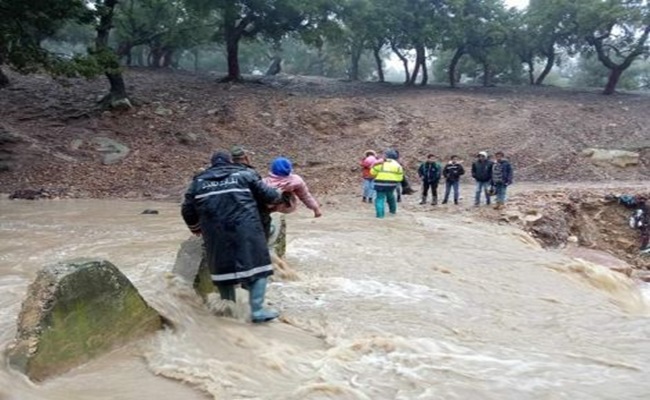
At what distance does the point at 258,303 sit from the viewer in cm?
585

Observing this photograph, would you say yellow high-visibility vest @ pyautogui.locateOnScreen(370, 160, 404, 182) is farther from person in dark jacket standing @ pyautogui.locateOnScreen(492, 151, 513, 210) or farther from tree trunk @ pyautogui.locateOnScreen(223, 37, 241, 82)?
tree trunk @ pyautogui.locateOnScreen(223, 37, 241, 82)

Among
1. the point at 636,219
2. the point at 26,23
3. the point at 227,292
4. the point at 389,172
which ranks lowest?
the point at 636,219

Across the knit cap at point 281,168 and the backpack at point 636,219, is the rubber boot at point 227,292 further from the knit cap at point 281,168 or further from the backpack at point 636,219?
the backpack at point 636,219

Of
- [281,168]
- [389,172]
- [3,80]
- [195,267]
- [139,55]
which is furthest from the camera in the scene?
[139,55]

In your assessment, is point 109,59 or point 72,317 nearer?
point 72,317

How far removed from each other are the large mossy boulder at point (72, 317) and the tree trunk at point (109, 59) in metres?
13.7

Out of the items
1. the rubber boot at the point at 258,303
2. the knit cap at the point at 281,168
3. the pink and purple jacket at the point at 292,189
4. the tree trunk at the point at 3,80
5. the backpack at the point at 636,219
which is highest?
the tree trunk at the point at 3,80

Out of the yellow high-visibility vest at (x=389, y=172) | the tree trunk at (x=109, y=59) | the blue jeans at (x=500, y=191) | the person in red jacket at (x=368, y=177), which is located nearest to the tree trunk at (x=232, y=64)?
the tree trunk at (x=109, y=59)

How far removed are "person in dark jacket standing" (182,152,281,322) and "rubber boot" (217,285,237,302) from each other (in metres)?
0.01

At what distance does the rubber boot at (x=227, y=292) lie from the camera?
5.75m

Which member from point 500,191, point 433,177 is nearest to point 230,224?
point 500,191

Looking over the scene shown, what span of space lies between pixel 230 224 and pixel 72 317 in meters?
1.49

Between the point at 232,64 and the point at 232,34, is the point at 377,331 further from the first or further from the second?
the point at 232,64

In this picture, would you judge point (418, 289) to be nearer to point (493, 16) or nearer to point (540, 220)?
point (540, 220)
